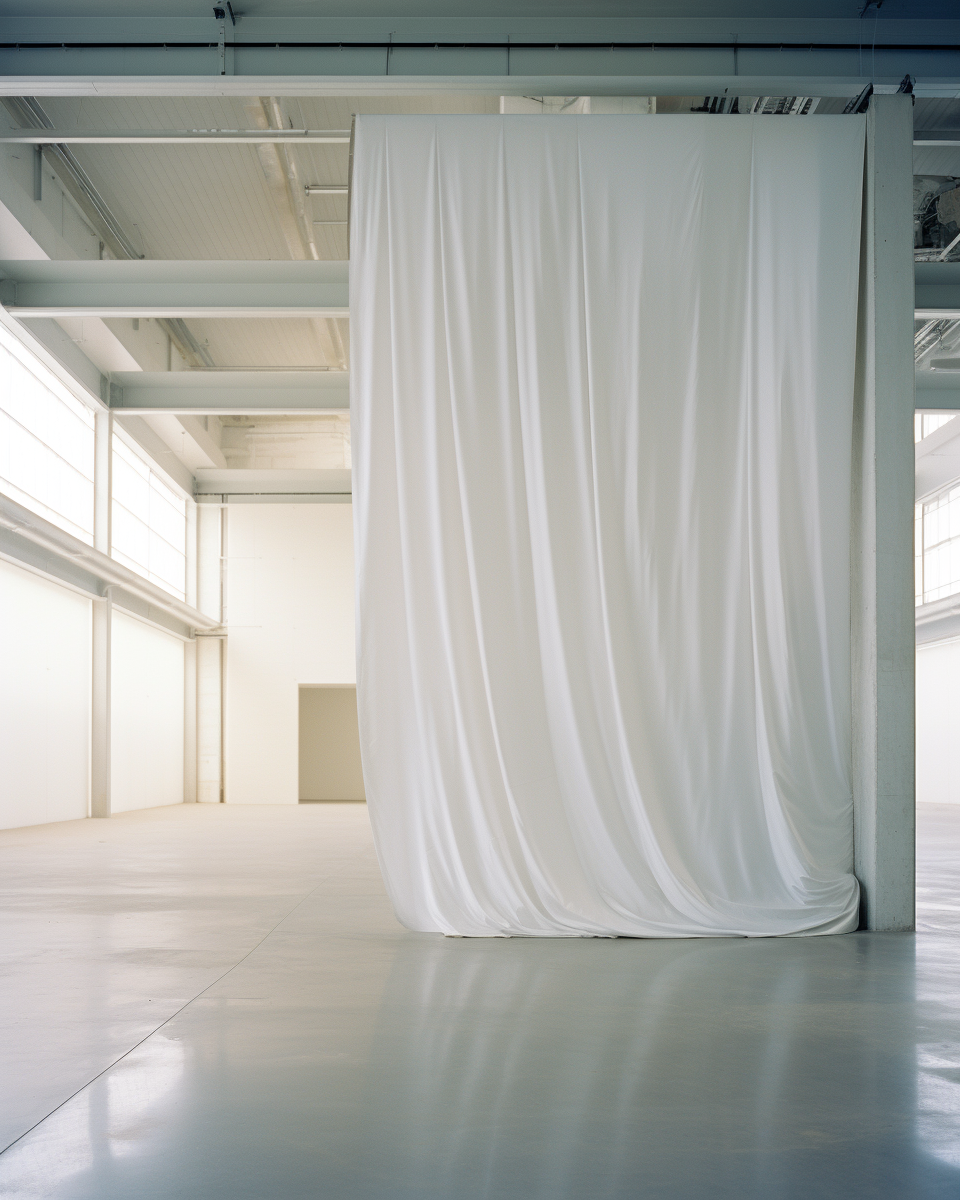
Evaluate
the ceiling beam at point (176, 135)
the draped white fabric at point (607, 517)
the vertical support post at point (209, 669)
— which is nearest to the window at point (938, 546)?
the vertical support post at point (209, 669)

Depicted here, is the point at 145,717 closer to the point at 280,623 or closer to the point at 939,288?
the point at 280,623

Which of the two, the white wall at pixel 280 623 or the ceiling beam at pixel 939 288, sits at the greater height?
the ceiling beam at pixel 939 288

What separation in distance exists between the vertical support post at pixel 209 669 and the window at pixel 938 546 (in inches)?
755

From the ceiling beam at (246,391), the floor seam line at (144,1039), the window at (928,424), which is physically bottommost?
the floor seam line at (144,1039)

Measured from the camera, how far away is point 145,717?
25859mm

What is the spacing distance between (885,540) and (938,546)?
23261mm

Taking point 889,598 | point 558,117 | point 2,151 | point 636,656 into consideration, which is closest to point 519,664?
point 636,656

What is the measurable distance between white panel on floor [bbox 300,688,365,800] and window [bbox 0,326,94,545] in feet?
46.4

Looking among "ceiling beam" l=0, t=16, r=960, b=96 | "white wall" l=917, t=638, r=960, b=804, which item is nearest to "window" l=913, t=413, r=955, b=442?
"white wall" l=917, t=638, r=960, b=804

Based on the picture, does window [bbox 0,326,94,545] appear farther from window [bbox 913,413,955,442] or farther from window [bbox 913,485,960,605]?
window [bbox 913,485,960,605]

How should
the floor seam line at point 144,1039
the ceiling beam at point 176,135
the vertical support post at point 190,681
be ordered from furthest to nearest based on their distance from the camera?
the vertical support post at point 190,681
the ceiling beam at point 176,135
the floor seam line at point 144,1039

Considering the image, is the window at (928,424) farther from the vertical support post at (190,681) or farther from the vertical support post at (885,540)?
the vertical support post at (885,540)

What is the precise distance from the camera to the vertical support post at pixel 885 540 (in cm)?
787

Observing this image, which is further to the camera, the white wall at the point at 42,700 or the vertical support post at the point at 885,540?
the white wall at the point at 42,700
